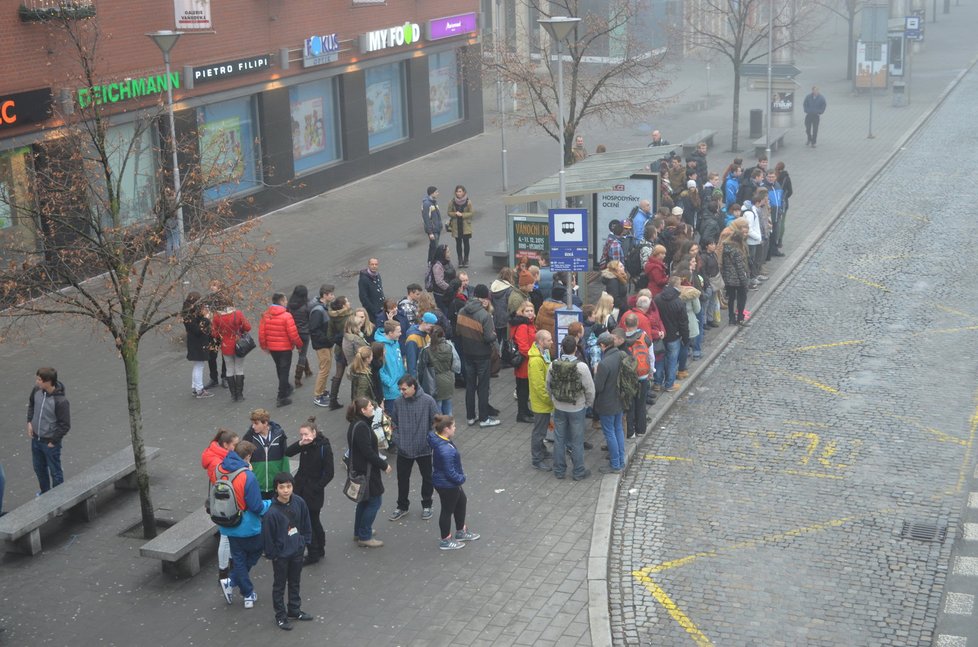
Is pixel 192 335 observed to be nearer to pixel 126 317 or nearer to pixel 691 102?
pixel 126 317

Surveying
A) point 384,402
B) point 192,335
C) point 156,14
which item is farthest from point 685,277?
point 156,14

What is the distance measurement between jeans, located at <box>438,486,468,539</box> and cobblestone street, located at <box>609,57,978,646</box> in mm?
1608

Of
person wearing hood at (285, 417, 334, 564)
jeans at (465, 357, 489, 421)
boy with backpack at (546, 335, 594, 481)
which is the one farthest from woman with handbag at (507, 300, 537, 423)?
person wearing hood at (285, 417, 334, 564)

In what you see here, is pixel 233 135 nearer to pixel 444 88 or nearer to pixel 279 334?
pixel 444 88

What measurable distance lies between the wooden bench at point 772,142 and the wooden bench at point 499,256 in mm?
13274

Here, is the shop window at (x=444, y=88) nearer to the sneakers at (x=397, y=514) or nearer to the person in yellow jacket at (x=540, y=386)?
the person in yellow jacket at (x=540, y=386)

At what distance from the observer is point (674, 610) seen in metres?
11.9

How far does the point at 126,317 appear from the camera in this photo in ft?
42.9

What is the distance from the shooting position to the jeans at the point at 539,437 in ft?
49.0

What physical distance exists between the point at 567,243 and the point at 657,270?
1.37 metres

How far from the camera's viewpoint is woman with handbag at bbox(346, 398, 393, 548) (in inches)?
500

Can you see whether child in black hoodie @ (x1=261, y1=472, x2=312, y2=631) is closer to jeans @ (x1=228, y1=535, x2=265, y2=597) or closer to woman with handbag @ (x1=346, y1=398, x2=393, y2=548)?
jeans @ (x1=228, y1=535, x2=265, y2=597)

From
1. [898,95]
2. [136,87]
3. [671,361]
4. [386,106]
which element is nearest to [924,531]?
[671,361]

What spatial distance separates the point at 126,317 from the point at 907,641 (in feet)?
26.3
